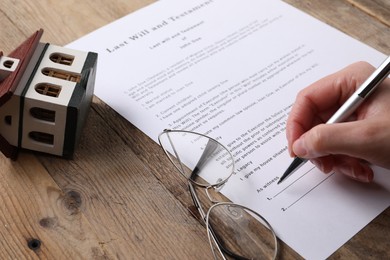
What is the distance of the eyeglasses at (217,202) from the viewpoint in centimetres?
63

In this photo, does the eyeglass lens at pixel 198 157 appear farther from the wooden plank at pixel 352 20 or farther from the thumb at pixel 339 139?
the wooden plank at pixel 352 20

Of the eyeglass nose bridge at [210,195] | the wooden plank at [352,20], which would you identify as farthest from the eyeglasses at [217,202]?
the wooden plank at [352,20]

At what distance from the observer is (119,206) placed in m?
0.65

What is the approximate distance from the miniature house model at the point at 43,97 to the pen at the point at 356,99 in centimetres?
27

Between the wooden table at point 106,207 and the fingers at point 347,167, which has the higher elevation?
the wooden table at point 106,207

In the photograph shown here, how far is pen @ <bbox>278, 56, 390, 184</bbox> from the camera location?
0.69 m

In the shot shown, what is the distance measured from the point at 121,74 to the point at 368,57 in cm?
40

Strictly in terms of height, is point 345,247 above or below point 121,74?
below

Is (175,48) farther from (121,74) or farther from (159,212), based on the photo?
(159,212)

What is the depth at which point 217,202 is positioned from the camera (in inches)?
26.3

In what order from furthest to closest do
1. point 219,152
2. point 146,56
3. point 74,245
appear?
point 146,56 < point 219,152 < point 74,245

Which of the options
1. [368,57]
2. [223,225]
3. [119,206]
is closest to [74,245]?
[119,206]

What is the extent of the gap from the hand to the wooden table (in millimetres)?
77

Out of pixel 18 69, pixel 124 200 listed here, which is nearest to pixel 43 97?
pixel 18 69
